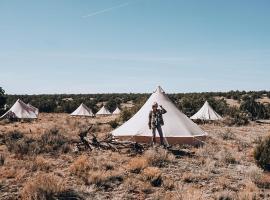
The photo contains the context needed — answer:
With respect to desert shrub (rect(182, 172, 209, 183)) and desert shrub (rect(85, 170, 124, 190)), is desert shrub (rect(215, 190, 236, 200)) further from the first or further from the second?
desert shrub (rect(85, 170, 124, 190))

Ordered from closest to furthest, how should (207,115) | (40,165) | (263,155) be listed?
(40,165) → (263,155) → (207,115)

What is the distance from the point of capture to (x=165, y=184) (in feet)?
40.8

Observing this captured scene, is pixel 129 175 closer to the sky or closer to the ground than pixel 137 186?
closer to the sky

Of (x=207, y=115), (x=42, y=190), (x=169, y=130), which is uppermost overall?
(x=207, y=115)

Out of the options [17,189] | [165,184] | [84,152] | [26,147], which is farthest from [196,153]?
[17,189]

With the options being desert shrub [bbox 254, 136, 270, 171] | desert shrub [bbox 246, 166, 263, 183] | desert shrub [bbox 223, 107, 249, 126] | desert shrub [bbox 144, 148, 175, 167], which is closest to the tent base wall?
desert shrub [bbox 144, 148, 175, 167]

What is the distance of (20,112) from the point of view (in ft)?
135

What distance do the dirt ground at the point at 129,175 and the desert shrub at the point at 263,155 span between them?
1.24 ft

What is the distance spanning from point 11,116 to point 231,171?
29.6m

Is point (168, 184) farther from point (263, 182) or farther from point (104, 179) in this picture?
point (263, 182)

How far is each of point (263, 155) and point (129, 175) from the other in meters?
5.21

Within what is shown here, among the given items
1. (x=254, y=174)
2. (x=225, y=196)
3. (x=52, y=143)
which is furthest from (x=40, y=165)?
(x=254, y=174)

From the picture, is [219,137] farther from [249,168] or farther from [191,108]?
[191,108]

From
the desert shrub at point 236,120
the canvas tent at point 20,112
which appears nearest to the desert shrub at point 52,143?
the desert shrub at point 236,120
